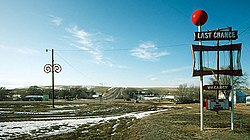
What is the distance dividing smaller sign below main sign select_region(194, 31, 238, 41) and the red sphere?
883 mm

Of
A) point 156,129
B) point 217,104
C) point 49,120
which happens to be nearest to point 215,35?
point 217,104

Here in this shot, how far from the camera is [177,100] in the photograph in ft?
305

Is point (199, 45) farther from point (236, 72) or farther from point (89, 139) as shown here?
point (89, 139)

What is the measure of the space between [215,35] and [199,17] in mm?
1777

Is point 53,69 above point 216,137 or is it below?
above

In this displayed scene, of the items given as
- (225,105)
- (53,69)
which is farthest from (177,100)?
(225,105)

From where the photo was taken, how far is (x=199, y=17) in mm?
17156

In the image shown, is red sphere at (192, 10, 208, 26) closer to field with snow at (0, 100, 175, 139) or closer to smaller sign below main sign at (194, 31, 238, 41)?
smaller sign below main sign at (194, 31, 238, 41)

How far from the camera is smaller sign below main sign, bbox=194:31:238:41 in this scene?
55.7 ft

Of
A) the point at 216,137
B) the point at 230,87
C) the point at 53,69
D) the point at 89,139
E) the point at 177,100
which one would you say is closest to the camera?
the point at 216,137

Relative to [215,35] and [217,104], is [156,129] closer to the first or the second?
[217,104]

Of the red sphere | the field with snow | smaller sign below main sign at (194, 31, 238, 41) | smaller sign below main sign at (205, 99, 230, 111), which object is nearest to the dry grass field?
the field with snow

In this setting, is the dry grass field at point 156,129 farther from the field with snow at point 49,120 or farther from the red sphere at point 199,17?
the red sphere at point 199,17

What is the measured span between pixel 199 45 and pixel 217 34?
4.85 ft
